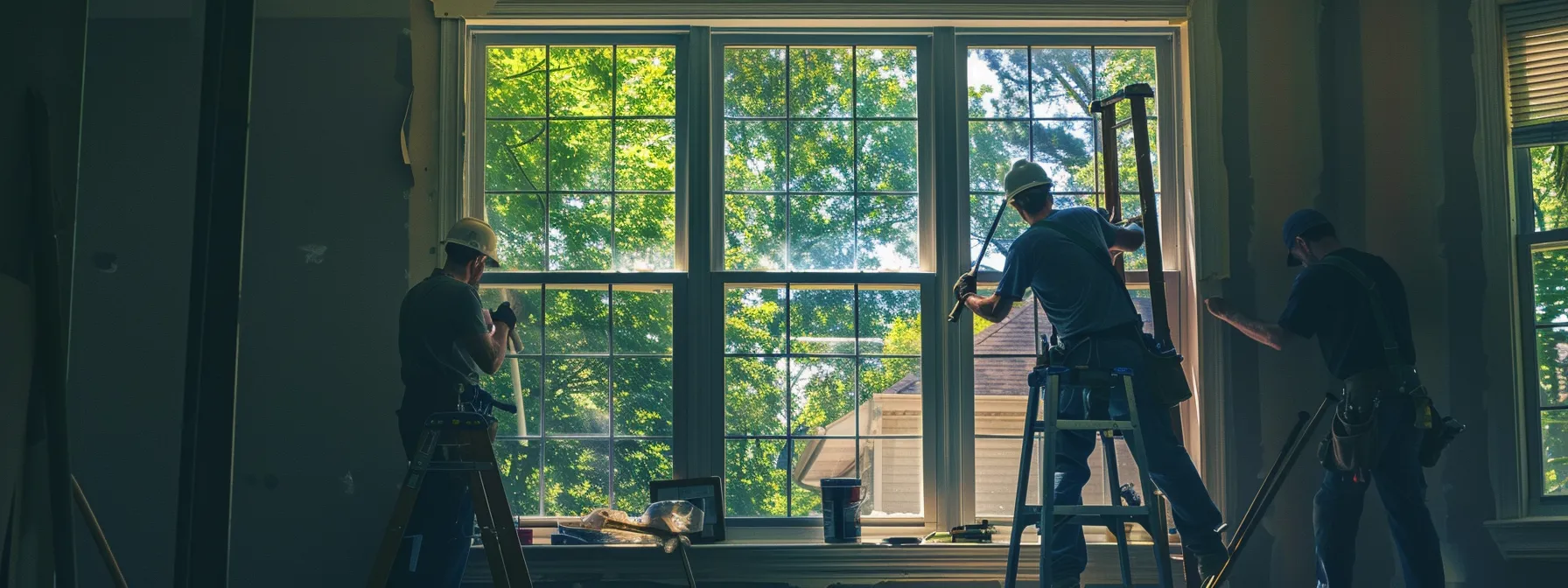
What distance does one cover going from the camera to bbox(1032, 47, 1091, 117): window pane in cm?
446

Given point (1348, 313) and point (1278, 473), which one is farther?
point (1278, 473)

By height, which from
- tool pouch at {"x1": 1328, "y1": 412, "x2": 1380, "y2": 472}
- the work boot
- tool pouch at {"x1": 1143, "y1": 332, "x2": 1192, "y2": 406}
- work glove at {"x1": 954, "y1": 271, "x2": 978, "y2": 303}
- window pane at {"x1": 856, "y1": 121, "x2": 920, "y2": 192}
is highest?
window pane at {"x1": 856, "y1": 121, "x2": 920, "y2": 192}

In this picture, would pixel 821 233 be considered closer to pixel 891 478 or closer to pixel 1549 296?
pixel 891 478

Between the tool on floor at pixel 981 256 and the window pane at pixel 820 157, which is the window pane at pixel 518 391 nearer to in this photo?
the window pane at pixel 820 157

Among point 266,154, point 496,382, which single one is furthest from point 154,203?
point 496,382

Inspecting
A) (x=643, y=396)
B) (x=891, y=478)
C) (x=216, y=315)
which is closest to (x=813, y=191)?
(x=643, y=396)

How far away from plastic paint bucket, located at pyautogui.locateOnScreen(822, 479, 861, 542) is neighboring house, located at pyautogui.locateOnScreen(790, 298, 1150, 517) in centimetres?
15

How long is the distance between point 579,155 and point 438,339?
1033 millimetres

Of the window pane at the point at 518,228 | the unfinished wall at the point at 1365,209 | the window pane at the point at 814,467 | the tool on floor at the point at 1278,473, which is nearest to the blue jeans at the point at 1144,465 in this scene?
the tool on floor at the point at 1278,473

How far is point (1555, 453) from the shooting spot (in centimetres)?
415

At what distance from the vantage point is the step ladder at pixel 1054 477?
3467 millimetres

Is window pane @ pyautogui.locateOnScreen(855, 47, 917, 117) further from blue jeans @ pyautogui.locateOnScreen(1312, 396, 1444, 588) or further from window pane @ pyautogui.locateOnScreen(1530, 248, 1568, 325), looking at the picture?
window pane @ pyautogui.locateOnScreen(1530, 248, 1568, 325)

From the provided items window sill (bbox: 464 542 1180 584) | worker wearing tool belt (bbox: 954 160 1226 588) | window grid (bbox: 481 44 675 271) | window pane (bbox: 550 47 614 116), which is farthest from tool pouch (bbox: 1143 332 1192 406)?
window pane (bbox: 550 47 614 116)

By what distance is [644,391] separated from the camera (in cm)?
438
